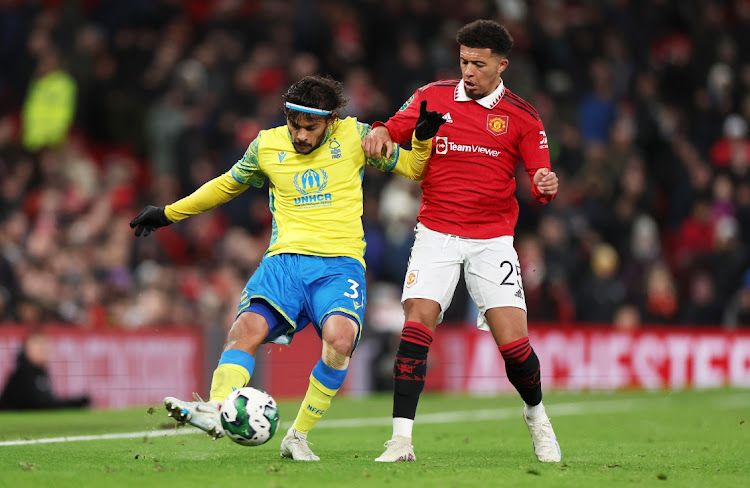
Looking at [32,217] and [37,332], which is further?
[32,217]

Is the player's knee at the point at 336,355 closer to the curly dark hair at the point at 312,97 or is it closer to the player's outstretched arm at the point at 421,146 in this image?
the player's outstretched arm at the point at 421,146

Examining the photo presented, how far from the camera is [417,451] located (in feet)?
29.0

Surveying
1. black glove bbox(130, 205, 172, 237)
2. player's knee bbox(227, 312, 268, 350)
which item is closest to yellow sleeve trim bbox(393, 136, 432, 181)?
player's knee bbox(227, 312, 268, 350)

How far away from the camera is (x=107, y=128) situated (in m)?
18.1

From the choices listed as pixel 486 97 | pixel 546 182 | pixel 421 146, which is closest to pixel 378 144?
pixel 421 146

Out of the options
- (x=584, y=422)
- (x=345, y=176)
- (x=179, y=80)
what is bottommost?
(x=584, y=422)

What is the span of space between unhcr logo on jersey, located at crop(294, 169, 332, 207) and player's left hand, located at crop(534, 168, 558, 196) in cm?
131

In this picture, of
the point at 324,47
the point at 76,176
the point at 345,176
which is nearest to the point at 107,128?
the point at 76,176

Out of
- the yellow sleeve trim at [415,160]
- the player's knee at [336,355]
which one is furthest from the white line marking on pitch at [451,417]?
the yellow sleeve trim at [415,160]

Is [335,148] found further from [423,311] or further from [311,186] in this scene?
[423,311]

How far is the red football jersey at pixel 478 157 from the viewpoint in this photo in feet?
26.2

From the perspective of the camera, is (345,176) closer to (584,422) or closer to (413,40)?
(584,422)

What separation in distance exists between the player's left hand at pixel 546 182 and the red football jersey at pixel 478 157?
8.1 inches

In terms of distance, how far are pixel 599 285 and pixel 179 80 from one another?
6.66m
